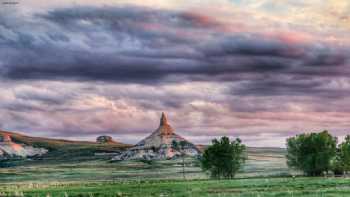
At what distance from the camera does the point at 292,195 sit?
56.1 metres

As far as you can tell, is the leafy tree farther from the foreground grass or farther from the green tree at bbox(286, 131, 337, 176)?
the foreground grass

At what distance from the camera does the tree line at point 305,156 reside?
441 feet

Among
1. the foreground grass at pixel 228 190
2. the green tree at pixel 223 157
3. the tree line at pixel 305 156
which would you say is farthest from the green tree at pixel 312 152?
the foreground grass at pixel 228 190

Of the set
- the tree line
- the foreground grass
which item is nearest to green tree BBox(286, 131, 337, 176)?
the tree line

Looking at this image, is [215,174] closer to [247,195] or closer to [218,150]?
[218,150]

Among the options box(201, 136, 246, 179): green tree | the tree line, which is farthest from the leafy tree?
box(201, 136, 246, 179): green tree

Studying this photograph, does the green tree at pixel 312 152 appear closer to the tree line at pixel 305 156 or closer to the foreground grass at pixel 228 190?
the tree line at pixel 305 156

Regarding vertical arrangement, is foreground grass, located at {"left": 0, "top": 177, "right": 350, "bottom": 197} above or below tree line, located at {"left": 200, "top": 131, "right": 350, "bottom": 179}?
below

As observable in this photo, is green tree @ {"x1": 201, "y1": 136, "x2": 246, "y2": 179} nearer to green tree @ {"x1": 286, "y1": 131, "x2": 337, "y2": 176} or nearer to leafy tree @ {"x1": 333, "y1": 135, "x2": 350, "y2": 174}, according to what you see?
green tree @ {"x1": 286, "y1": 131, "x2": 337, "y2": 176}

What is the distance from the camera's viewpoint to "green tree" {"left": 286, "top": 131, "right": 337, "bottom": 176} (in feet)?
439

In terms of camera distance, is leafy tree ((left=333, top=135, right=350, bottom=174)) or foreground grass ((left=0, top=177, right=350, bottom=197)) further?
leafy tree ((left=333, top=135, right=350, bottom=174))

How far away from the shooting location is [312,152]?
13712 cm

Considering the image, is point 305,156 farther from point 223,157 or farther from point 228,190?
point 228,190

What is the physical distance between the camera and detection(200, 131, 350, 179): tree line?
134500mm
